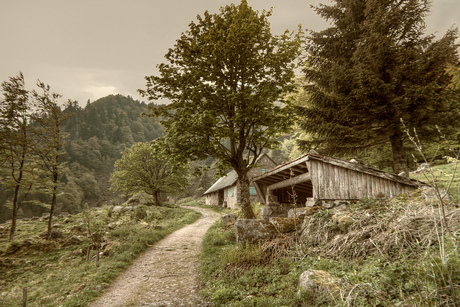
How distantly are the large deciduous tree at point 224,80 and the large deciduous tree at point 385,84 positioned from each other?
7.05ft

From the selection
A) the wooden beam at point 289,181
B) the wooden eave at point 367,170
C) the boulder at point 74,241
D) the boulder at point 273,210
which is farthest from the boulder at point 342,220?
the boulder at point 74,241

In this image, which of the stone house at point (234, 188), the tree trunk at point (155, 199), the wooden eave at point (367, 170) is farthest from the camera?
the stone house at point (234, 188)

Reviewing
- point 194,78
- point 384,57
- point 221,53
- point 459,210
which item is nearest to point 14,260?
point 194,78

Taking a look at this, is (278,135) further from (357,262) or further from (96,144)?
(96,144)

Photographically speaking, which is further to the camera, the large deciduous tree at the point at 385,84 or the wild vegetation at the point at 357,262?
the large deciduous tree at the point at 385,84

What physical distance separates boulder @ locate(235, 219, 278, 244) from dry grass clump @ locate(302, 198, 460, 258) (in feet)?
4.86

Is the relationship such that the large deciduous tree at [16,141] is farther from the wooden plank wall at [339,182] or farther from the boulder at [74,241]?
the wooden plank wall at [339,182]

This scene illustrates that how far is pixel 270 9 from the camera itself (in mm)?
10398

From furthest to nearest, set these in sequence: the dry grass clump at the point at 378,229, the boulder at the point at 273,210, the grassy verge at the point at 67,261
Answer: the boulder at the point at 273,210 < the grassy verge at the point at 67,261 < the dry grass clump at the point at 378,229

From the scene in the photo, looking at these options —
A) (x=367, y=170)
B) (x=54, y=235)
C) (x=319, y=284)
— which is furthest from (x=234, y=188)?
(x=319, y=284)

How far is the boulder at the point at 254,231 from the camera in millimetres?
7699

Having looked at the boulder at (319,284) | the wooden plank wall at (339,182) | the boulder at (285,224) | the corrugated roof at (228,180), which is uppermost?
the corrugated roof at (228,180)

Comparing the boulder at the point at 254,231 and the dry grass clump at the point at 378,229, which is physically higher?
the dry grass clump at the point at 378,229

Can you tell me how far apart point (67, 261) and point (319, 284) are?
12.8 metres
